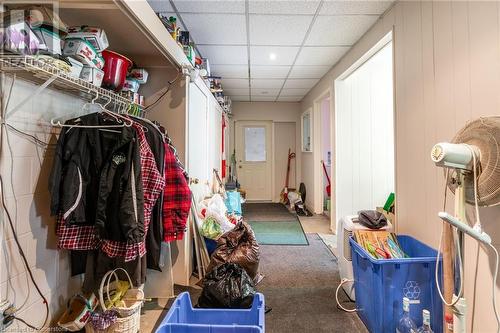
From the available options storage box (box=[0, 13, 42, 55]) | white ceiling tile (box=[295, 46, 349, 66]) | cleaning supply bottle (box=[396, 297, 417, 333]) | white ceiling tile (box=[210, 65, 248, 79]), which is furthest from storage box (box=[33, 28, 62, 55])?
white ceiling tile (box=[210, 65, 248, 79])

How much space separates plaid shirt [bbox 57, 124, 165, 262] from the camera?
1446 millimetres

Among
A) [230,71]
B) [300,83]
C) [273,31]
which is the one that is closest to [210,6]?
[273,31]

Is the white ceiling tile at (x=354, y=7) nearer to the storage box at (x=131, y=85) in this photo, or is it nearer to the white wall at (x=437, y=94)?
the white wall at (x=437, y=94)

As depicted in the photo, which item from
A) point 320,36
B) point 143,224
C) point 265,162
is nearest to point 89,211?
point 143,224

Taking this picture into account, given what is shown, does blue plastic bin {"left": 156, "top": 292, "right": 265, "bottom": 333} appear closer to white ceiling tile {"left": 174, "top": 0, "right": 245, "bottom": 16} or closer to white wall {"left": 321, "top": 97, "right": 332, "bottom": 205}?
white ceiling tile {"left": 174, "top": 0, "right": 245, "bottom": 16}

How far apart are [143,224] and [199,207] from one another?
1277 mm

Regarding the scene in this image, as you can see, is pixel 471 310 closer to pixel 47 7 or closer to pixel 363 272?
pixel 363 272

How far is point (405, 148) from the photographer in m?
2.14

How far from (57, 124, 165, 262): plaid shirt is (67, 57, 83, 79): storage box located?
1.26 feet

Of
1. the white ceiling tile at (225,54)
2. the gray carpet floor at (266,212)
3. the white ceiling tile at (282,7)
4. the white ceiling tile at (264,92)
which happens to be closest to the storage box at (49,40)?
the white ceiling tile at (282,7)

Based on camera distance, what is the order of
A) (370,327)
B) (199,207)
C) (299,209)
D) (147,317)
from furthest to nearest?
(299,209)
(199,207)
(147,317)
(370,327)

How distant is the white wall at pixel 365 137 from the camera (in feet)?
11.9

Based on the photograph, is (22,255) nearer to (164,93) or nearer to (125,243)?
(125,243)

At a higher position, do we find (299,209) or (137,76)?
(137,76)
